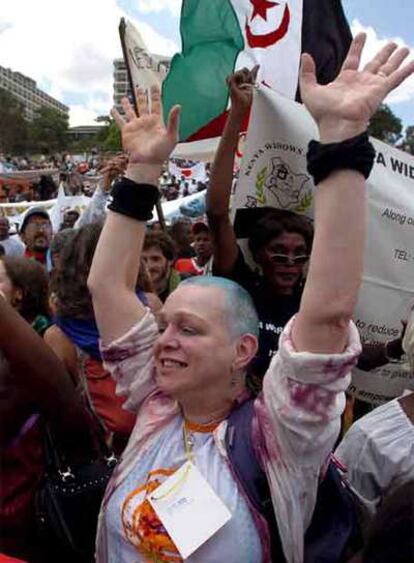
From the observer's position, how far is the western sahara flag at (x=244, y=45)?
2.71m

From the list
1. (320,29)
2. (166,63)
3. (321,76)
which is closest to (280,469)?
(321,76)

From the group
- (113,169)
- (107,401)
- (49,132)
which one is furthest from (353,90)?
(49,132)

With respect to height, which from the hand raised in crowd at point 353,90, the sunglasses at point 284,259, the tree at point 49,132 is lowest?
the sunglasses at point 284,259

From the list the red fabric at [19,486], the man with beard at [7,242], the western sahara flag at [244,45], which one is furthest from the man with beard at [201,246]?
the red fabric at [19,486]

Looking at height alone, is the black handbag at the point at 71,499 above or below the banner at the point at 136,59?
below

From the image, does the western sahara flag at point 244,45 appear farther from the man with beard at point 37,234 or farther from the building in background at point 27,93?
the building in background at point 27,93

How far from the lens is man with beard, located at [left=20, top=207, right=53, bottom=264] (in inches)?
211

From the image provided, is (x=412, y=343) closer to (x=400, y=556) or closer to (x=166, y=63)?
→ (x=400, y=556)

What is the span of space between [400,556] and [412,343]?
→ 101cm

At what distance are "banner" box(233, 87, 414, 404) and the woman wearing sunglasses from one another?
7 cm

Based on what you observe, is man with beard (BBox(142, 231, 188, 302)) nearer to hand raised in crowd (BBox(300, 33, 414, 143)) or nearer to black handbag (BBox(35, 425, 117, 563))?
black handbag (BBox(35, 425, 117, 563))

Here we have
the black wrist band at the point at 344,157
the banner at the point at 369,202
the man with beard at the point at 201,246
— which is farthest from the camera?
the man with beard at the point at 201,246

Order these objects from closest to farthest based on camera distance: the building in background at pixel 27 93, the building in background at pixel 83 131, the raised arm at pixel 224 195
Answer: the raised arm at pixel 224 195 → the building in background at pixel 27 93 → the building in background at pixel 83 131

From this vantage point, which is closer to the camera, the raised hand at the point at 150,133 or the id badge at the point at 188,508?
the id badge at the point at 188,508
